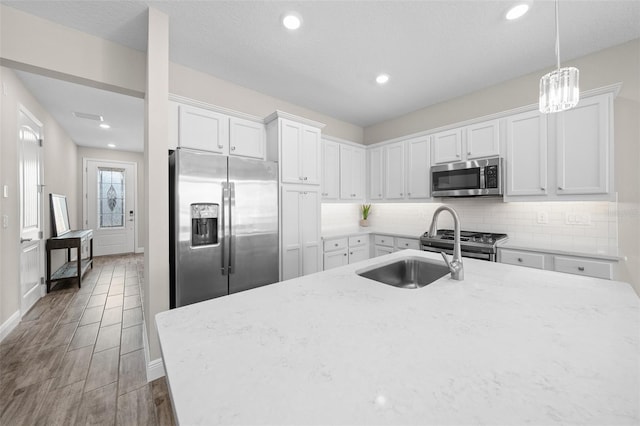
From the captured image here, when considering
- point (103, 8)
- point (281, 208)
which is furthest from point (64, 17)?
point (281, 208)

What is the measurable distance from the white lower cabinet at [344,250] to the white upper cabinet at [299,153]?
92 centimetres

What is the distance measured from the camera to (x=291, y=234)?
9.80 feet

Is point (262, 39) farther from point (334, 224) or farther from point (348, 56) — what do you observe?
point (334, 224)

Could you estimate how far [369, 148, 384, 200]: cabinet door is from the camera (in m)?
4.22

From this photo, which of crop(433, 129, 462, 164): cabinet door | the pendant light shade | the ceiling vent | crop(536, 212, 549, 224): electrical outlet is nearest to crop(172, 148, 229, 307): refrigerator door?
the pendant light shade

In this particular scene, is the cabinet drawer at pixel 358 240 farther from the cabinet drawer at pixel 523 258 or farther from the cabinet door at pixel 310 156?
the cabinet drawer at pixel 523 258

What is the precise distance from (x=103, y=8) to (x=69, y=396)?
2.86m

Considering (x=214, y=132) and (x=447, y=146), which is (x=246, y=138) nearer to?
(x=214, y=132)

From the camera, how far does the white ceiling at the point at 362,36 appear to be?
199 centimetres

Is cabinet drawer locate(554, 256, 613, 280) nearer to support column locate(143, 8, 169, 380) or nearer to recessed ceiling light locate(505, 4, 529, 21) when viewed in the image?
recessed ceiling light locate(505, 4, 529, 21)

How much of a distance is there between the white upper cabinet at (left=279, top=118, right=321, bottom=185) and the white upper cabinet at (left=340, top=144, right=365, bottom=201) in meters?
0.88

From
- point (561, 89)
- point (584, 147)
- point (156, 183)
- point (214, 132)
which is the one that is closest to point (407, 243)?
point (584, 147)

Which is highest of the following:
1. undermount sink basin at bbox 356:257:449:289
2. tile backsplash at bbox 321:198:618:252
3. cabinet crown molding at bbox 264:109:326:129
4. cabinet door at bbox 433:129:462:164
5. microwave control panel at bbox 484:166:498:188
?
A: cabinet crown molding at bbox 264:109:326:129

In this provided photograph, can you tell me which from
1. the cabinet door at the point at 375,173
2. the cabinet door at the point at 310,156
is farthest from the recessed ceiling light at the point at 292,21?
the cabinet door at the point at 375,173
